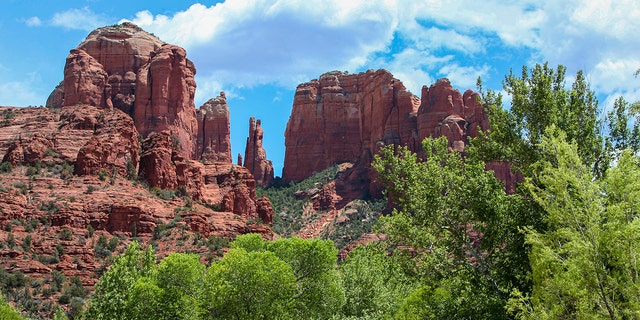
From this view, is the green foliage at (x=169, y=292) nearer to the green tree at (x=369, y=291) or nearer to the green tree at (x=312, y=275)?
the green tree at (x=312, y=275)

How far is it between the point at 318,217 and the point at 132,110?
39199mm

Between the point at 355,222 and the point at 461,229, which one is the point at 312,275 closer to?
the point at 461,229

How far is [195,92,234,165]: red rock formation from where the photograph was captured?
446ft

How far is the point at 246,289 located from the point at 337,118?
123302mm

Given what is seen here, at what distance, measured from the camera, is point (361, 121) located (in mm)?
148250

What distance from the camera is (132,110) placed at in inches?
4267

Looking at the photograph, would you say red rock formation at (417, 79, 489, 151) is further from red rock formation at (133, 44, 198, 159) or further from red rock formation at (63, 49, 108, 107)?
red rock formation at (63, 49, 108, 107)

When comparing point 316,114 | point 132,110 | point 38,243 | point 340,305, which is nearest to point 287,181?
point 316,114

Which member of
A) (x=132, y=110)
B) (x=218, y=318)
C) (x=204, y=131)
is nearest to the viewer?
(x=218, y=318)

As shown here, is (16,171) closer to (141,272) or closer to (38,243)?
(38,243)

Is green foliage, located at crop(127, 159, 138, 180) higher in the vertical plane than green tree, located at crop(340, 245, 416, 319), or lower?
higher

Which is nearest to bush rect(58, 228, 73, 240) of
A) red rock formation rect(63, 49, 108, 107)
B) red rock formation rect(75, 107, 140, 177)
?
red rock formation rect(75, 107, 140, 177)

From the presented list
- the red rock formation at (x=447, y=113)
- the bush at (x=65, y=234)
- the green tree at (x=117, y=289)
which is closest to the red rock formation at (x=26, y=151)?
the bush at (x=65, y=234)

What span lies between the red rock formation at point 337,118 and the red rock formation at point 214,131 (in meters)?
20.0
